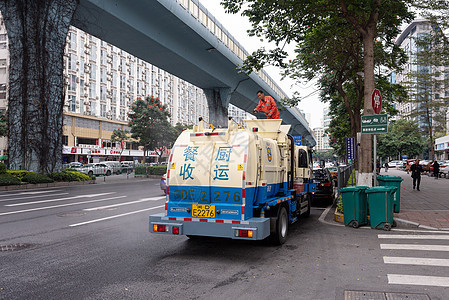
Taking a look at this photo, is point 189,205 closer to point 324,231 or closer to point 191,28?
point 324,231

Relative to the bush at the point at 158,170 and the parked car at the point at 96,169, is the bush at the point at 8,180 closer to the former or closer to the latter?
the parked car at the point at 96,169

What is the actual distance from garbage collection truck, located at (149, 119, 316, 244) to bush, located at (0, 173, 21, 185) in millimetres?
17267

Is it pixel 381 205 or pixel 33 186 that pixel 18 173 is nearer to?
pixel 33 186

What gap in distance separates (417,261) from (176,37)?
72.2ft

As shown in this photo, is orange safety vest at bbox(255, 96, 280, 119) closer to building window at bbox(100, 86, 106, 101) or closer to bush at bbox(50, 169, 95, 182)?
bush at bbox(50, 169, 95, 182)

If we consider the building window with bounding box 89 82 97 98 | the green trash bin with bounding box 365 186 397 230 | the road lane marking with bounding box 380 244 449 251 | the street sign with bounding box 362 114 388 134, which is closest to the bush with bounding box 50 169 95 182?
the street sign with bounding box 362 114 388 134

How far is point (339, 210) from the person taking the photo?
35.3 ft

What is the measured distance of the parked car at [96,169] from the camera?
121 feet

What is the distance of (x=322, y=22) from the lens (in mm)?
14625

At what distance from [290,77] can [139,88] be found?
190 feet

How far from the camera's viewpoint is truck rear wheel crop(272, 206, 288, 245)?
721 centimetres

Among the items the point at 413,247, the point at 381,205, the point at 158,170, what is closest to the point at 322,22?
the point at 381,205

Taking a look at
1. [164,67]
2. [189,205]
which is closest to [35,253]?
[189,205]

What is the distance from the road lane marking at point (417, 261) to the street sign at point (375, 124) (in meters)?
4.68
